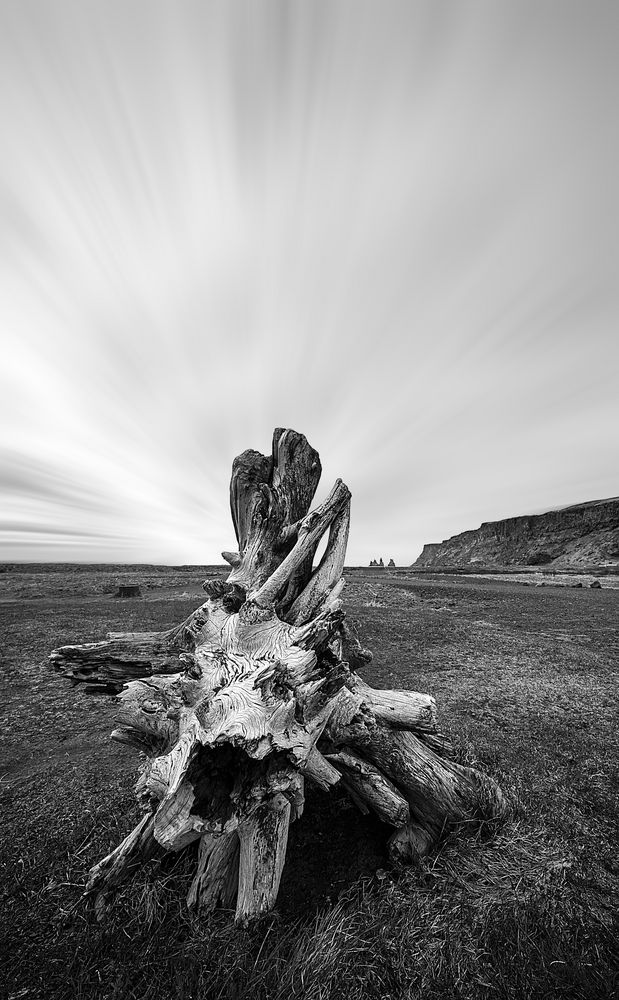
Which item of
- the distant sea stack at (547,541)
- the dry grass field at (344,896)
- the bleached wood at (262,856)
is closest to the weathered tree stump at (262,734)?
the bleached wood at (262,856)

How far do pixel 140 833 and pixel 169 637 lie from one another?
2.12 meters

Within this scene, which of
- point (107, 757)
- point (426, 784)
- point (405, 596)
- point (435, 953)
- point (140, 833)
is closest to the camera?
point (435, 953)

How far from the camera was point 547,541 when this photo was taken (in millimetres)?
92500

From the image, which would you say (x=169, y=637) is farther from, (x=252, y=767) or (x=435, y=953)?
(x=435, y=953)

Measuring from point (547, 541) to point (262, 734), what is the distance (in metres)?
108

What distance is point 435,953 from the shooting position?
253 cm

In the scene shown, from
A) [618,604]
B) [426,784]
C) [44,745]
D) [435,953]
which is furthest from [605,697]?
[618,604]

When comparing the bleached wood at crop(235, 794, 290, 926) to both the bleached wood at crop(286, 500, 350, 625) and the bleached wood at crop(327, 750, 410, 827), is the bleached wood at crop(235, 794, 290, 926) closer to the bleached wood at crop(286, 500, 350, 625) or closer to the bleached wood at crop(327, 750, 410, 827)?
the bleached wood at crop(327, 750, 410, 827)

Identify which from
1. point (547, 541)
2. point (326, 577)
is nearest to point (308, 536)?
point (326, 577)

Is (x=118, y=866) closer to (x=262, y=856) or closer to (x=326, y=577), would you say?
(x=262, y=856)

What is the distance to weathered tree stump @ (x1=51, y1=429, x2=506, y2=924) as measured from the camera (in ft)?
8.84

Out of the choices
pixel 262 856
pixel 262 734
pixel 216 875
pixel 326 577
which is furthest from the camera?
pixel 326 577

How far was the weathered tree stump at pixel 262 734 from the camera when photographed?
8.84 feet

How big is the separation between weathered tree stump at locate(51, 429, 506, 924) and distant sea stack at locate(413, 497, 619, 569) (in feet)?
233
